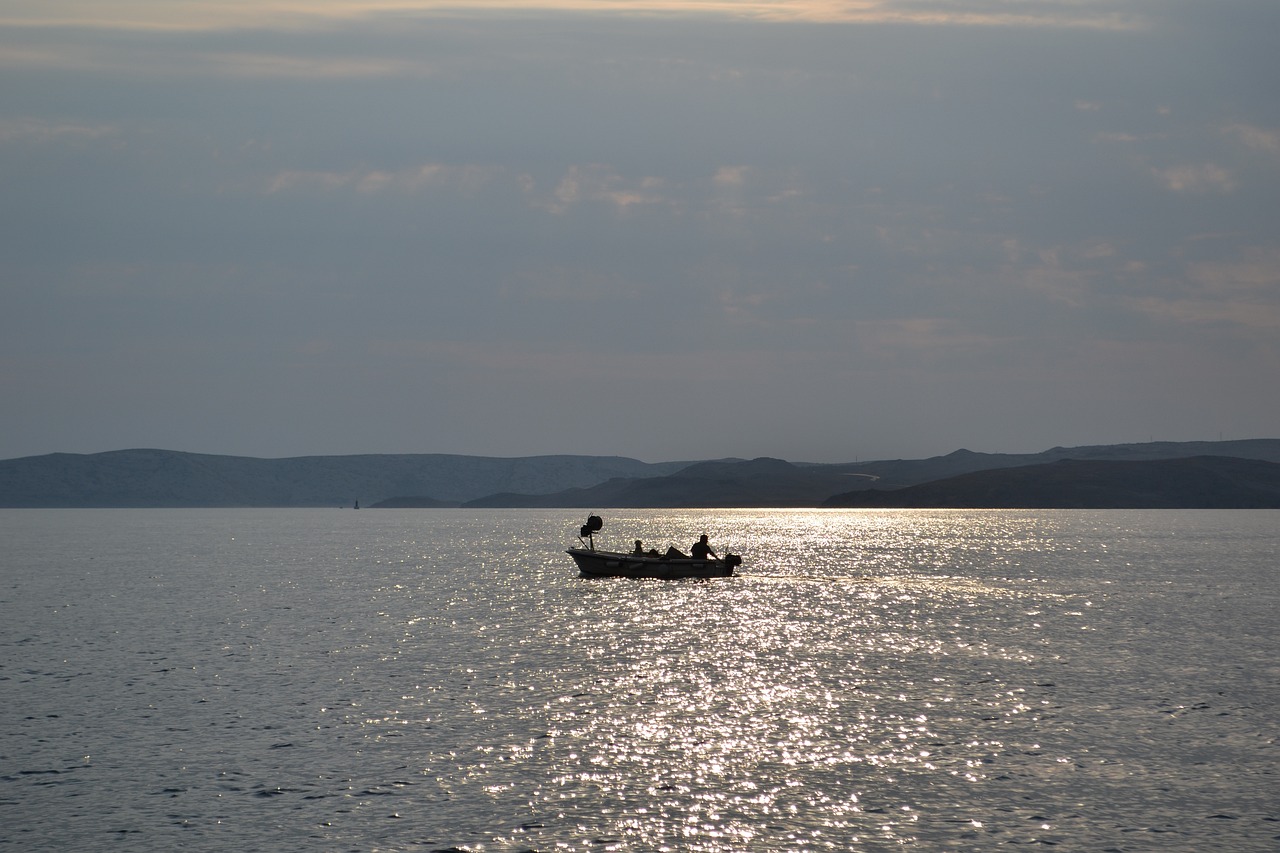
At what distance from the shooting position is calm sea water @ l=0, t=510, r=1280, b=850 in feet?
95.8

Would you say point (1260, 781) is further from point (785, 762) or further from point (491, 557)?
point (491, 557)

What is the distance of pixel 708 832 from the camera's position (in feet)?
92.6

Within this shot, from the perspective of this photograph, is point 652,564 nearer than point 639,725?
No

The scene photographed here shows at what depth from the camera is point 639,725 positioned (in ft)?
135

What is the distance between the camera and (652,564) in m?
109

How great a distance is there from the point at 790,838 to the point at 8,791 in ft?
68.6

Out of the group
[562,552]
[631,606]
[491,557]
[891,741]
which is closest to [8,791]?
[891,741]

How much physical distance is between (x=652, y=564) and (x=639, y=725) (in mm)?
68204

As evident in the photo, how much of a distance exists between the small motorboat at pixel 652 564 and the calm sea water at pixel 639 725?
16.3 meters

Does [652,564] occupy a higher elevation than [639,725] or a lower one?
higher

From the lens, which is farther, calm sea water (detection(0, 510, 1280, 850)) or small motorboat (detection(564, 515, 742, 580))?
small motorboat (detection(564, 515, 742, 580))

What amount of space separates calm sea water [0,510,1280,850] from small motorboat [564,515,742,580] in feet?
53.4

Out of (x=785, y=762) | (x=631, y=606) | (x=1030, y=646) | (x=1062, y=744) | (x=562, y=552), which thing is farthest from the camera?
(x=562, y=552)

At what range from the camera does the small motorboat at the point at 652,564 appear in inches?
4296
